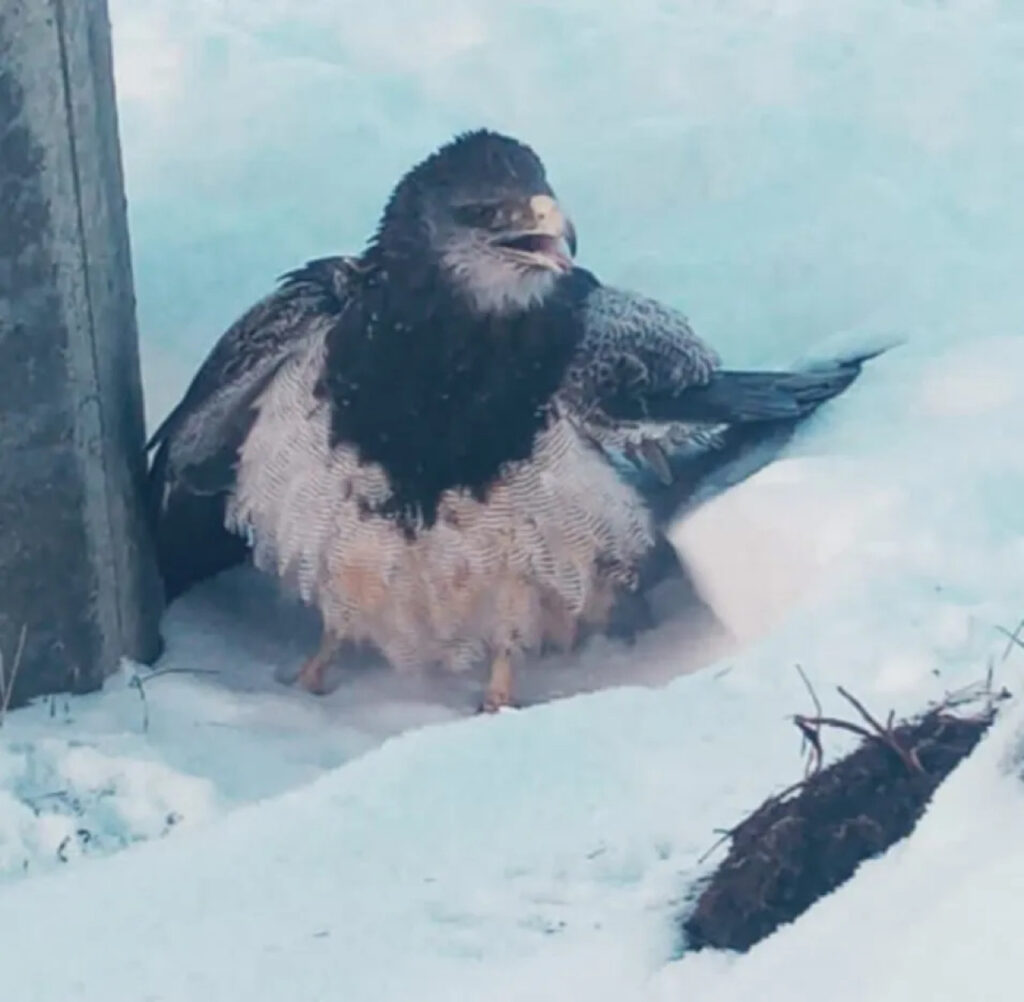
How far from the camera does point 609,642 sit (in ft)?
19.5

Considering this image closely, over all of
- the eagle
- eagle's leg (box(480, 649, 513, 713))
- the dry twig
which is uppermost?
the eagle

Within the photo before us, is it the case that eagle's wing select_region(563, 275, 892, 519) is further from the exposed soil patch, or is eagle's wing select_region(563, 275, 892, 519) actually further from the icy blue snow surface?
the exposed soil patch

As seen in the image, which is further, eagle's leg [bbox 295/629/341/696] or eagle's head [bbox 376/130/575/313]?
eagle's leg [bbox 295/629/341/696]

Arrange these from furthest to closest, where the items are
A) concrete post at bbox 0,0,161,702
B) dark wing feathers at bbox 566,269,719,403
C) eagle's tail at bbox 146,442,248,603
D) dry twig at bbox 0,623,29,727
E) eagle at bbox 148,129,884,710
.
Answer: eagle's tail at bbox 146,442,248,603
dark wing feathers at bbox 566,269,719,403
eagle at bbox 148,129,884,710
dry twig at bbox 0,623,29,727
concrete post at bbox 0,0,161,702

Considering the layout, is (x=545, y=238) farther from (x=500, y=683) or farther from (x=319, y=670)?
(x=319, y=670)

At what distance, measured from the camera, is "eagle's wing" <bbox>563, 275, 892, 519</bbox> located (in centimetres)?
559

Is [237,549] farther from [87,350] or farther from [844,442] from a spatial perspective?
[844,442]

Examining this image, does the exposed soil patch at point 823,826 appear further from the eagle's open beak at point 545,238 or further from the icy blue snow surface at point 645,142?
the icy blue snow surface at point 645,142

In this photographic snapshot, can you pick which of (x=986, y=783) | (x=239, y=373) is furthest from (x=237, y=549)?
(x=986, y=783)

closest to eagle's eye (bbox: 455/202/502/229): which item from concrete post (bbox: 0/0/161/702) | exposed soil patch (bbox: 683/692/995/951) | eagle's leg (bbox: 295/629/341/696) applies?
concrete post (bbox: 0/0/161/702)

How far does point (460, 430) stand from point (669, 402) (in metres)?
0.58

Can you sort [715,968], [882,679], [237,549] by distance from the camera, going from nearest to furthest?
[715,968]
[882,679]
[237,549]

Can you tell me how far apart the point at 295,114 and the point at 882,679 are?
4.23 meters

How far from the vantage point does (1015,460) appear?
532cm
